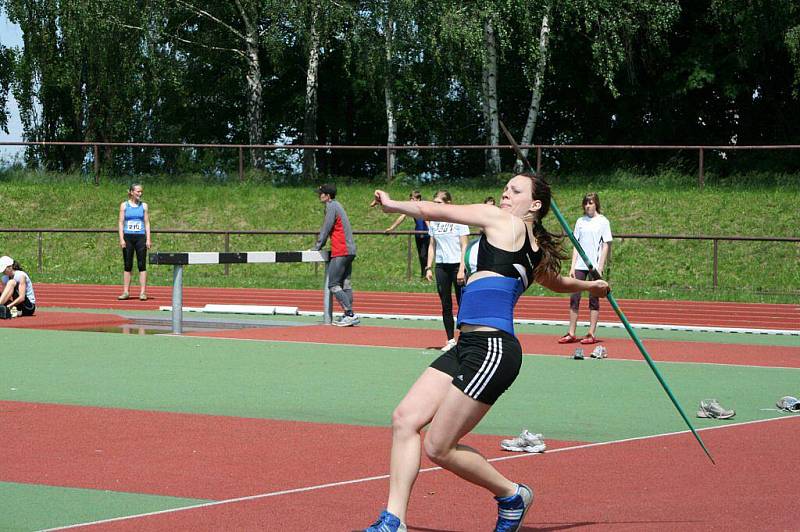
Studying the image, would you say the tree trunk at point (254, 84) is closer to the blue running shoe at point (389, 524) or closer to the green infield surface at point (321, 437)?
the green infield surface at point (321, 437)

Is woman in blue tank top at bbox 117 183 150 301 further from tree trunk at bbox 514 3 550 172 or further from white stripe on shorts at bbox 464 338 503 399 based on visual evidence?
white stripe on shorts at bbox 464 338 503 399

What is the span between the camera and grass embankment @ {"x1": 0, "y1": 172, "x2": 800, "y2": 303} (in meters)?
24.6

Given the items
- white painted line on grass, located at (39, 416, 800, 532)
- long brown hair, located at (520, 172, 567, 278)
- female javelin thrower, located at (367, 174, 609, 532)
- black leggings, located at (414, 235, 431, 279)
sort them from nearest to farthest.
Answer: female javelin thrower, located at (367, 174, 609, 532) < long brown hair, located at (520, 172, 567, 278) < white painted line on grass, located at (39, 416, 800, 532) < black leggings, located at (414, 235, 431, 279)

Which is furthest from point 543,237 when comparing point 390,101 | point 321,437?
point 390,101

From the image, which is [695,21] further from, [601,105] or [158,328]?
[158,328]

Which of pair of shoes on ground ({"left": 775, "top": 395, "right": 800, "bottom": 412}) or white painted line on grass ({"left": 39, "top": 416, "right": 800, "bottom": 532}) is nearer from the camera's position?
white painted line on grass ({"left": 39, "top": 416, "right": 800, "bottom": 532})

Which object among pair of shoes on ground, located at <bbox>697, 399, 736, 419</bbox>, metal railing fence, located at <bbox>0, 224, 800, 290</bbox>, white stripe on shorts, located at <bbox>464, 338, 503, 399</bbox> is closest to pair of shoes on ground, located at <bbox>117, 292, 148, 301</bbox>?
metal railing fence, located at <bbox>0, 224, 800, 290</bbox>

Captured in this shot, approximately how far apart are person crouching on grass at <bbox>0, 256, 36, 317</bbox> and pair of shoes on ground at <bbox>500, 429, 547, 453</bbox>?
1138cm

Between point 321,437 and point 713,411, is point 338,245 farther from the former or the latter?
point 321,437

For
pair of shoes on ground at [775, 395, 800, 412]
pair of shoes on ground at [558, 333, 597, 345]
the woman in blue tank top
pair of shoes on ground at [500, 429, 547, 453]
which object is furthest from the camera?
the woman in blue tank top

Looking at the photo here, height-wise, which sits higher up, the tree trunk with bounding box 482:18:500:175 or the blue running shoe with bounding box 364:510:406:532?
the tree trunk with bounding box 482:18:500:175

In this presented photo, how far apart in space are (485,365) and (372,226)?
77.9 ft

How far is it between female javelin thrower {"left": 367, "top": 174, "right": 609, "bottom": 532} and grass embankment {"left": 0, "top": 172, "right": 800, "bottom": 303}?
1673 centimetres

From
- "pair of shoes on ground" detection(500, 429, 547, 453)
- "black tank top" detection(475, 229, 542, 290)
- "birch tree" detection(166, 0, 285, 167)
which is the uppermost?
"birch tree" detection(166, 0, 285, 167)
